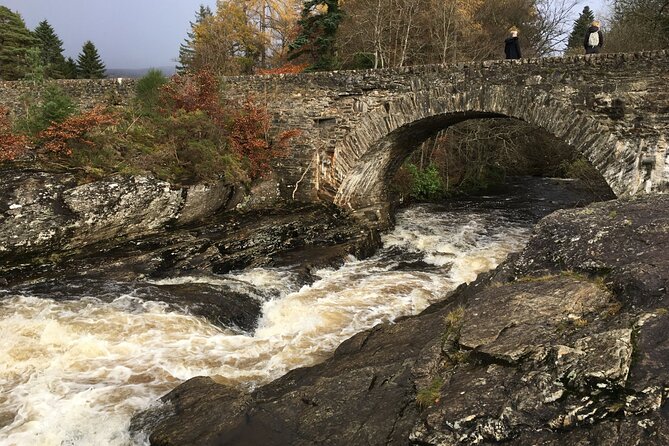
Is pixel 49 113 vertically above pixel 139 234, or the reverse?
pixel 49 113

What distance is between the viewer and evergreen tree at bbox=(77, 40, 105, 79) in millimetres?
40844

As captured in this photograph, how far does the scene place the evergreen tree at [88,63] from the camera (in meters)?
40.8

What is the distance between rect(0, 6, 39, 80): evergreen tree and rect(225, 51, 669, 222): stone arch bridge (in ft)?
94.0

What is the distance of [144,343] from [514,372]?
18.4 feet

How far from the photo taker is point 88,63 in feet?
136

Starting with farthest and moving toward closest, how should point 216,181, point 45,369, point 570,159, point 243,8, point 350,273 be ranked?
point 243,8, point 570,159, point 216,181, point 350,273, point 45,369

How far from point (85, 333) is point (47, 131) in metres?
5.81

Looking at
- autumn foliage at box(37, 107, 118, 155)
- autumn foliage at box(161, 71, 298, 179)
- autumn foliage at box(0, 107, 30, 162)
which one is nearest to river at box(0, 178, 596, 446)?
autumn foliage at box(0, 107, 30, 162)

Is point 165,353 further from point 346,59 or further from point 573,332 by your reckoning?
point 346,59

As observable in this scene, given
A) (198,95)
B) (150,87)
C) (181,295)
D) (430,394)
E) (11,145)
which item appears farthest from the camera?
(150,87)

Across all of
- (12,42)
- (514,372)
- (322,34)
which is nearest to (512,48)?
(514,372)

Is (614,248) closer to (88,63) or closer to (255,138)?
(255,138)

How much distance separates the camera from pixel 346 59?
2248 centimetres

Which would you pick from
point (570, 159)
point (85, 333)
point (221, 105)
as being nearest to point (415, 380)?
point (85, 333)
